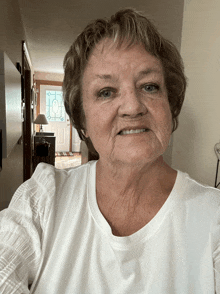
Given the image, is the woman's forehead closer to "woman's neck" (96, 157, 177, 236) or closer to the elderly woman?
the elderly woman

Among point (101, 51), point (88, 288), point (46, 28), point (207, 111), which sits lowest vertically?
point (88, 288)

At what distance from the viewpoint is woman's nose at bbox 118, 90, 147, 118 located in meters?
0.76

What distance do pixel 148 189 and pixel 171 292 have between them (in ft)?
1.08

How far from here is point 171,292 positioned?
764mm

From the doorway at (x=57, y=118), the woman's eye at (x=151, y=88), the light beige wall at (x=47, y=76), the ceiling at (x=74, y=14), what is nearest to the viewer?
the woman's eye at (x=151, y=88)

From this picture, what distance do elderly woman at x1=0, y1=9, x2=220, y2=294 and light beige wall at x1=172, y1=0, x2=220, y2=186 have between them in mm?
975

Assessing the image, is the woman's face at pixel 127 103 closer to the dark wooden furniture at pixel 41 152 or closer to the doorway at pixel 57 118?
the dark wooden furniture at pixel 41 152

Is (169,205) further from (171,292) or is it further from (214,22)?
(214,22)

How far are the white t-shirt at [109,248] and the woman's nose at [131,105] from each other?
31cm

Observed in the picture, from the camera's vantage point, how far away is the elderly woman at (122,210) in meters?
0.77

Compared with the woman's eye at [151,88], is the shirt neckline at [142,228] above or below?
below

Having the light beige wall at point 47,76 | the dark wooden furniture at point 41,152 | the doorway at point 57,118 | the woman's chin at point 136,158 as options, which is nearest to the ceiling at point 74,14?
the woman's chin at point 136,158

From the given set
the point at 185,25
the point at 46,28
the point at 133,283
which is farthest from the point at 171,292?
the point at 46,28

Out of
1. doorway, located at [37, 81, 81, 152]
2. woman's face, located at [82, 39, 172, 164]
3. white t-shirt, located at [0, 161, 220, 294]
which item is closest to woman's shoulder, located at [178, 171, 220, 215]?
white t-shirt, located at [0, 161, 220, 294]
